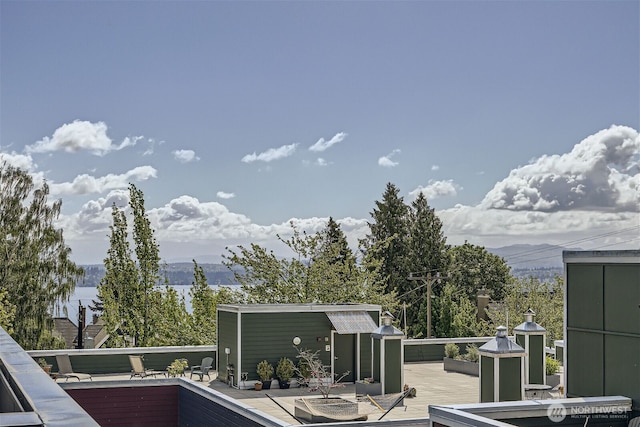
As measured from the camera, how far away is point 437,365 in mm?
25641

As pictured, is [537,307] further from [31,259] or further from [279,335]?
[31,259]

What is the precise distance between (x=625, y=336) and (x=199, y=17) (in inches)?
600

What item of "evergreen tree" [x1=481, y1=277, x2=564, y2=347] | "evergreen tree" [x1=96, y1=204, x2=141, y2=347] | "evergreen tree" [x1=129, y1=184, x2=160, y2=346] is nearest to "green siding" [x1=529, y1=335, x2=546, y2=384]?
"evergreen tree" [x1=481, y1=277, x2=564, y2=347]

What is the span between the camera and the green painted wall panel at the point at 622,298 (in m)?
11.7

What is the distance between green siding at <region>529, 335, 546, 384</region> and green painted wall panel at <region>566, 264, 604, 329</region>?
23.5 feet

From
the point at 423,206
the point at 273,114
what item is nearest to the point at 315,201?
the point at 423,206

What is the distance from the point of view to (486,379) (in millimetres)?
15391

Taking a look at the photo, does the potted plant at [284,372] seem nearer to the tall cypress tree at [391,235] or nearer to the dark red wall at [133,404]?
the dark red wall at [133,404]

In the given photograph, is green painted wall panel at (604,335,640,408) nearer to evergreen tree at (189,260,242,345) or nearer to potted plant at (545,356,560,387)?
potted plant at (545,356,560,387)

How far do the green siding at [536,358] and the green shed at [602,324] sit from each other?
701cm

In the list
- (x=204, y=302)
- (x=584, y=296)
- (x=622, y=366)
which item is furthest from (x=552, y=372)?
(x=204, y=302)

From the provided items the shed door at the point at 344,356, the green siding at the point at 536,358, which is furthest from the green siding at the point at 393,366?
the green siding at the point at 536,358

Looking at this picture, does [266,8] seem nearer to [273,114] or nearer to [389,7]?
[389,7]

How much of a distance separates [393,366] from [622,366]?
862 centimetres
